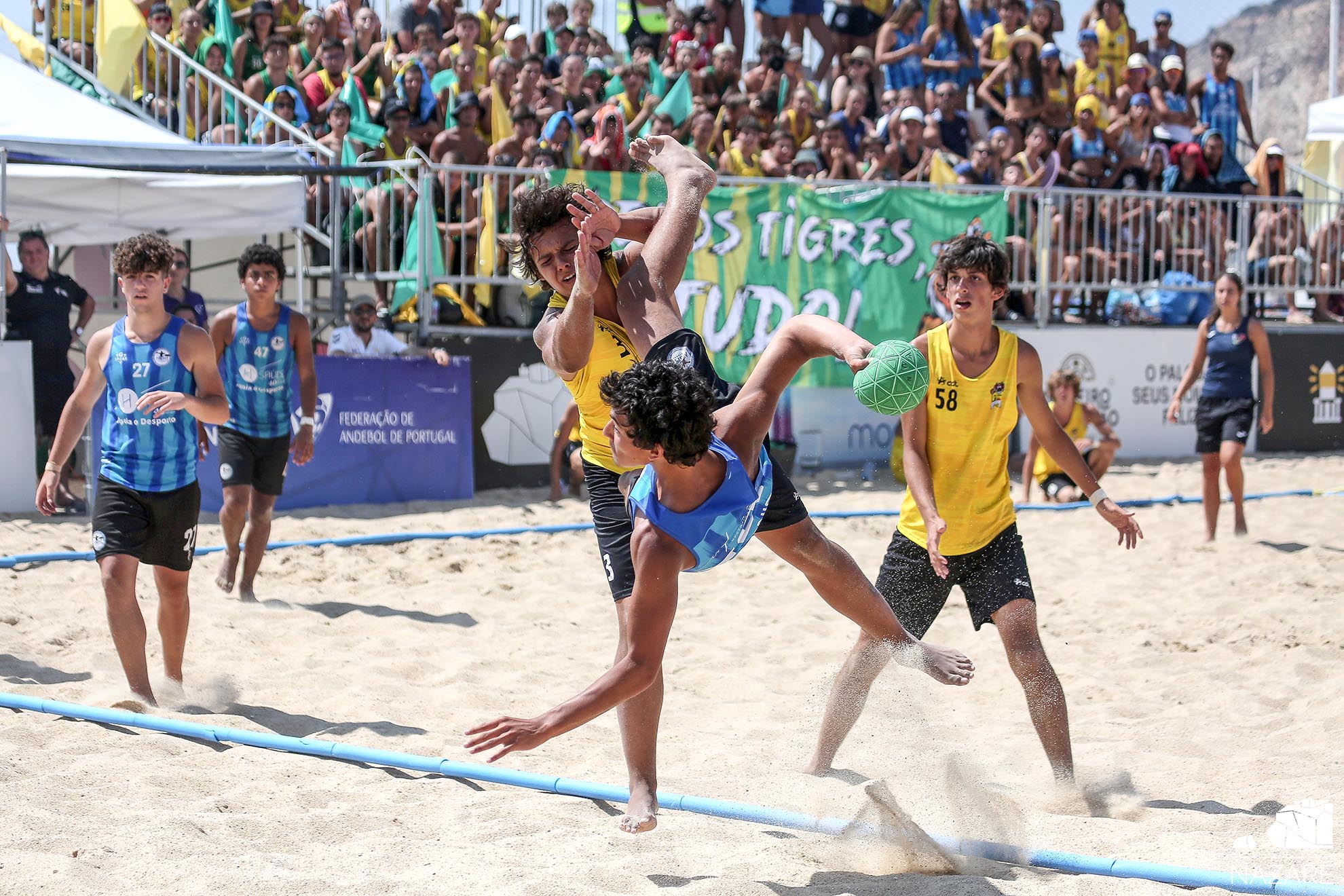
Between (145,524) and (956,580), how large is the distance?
2.85m

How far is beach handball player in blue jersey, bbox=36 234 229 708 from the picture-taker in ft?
15.1

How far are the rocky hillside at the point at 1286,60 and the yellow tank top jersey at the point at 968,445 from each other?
30800mm

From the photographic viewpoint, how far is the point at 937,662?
3.77 m

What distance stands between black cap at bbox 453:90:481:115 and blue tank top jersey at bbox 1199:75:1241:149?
862 cm

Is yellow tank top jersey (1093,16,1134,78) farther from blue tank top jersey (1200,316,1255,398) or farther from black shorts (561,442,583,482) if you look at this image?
black shorts (561,442,583,482)

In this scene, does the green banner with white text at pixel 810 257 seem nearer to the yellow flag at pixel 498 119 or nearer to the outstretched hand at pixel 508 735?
the yellow flag at pixel 498 119

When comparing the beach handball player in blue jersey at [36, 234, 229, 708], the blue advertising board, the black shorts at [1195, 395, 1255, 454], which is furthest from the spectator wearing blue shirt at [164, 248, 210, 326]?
the black shorts at [1195, 395, 1255, 454]

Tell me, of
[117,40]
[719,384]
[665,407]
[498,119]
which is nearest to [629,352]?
[719,384]

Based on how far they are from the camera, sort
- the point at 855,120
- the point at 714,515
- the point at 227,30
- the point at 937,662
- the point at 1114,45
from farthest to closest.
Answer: the point at 1114,45 → the point at 855,120 → the point at 227,30 → the point at 937,662 → the point at 714,515

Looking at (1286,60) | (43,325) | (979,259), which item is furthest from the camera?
(1286,60)

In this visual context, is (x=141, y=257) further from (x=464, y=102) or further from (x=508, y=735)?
(x=464, y=102)

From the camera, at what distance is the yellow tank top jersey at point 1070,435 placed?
9.87 metres

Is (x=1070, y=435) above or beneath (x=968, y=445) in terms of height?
beneath

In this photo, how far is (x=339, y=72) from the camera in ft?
38.0
